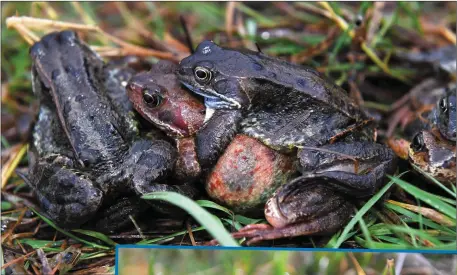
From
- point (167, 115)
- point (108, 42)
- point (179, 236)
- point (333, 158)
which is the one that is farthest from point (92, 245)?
point (108, 42)

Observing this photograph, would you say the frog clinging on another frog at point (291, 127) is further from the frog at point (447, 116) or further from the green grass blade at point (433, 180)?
the frog at point (447, 116)

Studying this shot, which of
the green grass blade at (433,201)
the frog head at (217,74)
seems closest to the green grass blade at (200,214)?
the frog head at (217,74)

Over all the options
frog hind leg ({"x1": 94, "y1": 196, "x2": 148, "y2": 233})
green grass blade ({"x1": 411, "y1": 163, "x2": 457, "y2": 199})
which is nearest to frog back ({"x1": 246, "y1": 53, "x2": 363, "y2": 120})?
green grass blade ({"x1": 411, "y1": 163, "x2": 457, "y2": 199})

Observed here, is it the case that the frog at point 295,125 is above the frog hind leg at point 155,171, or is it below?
above

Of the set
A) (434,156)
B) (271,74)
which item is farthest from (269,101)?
(434,156)

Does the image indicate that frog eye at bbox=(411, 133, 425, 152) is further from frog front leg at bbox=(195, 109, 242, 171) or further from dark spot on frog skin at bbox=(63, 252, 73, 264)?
dark spot on frog skin at bbox=(63, 252, 73, 264)

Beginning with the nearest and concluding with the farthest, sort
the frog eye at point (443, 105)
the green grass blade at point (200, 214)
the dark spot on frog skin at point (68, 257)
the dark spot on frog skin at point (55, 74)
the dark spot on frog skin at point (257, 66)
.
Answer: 1. the green grass blade at point (200, 214)
2. the dark spot on frog skin at point (68, 257)
3. the dark spot on frog skin at point (257, 66)
4. the frog eye at point (443, 105)
5. the dark spot on frog skin at point (55, 74)

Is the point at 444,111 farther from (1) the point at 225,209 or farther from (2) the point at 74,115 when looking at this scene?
(2) the point at 74,115
